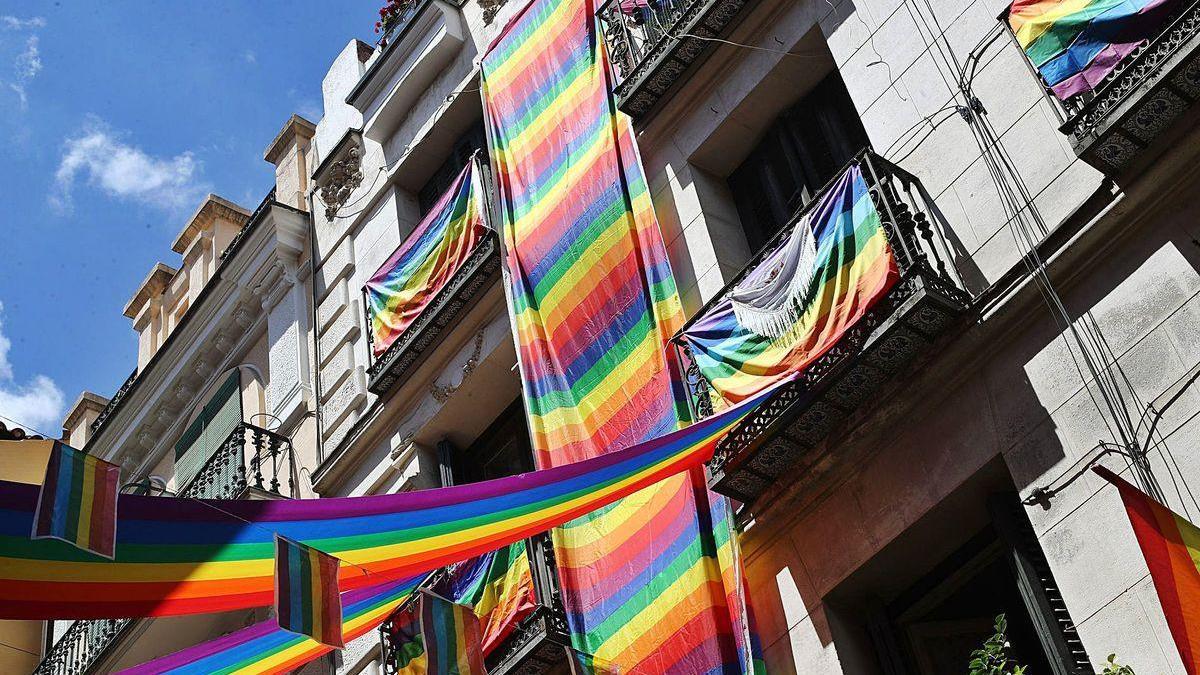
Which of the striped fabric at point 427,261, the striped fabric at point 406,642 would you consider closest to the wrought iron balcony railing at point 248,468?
the striped fabric at point 427,261

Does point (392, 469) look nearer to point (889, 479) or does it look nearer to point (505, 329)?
point (505, 329)

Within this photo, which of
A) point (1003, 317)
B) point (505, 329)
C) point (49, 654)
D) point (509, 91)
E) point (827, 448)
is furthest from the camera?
point (49, 654)

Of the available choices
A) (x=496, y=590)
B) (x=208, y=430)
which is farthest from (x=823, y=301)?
(x=208, y=430)

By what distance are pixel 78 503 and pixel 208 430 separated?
11610 millimetres

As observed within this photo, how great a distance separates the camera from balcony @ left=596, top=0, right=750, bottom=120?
13.8m

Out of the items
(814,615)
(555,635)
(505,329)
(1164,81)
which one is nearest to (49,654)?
(505,329)

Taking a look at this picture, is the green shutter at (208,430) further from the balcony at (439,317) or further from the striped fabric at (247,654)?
the striped fabric at (247,654)

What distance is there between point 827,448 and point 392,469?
6183 millimetres

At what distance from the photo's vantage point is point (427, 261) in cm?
1628

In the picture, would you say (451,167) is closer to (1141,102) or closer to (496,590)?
(496,590)

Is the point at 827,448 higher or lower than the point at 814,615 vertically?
higher

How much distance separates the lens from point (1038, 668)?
9.72m

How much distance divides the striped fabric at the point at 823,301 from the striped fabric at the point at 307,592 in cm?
→ 336

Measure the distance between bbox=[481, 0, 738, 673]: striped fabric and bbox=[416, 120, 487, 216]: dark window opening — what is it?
122 cm
